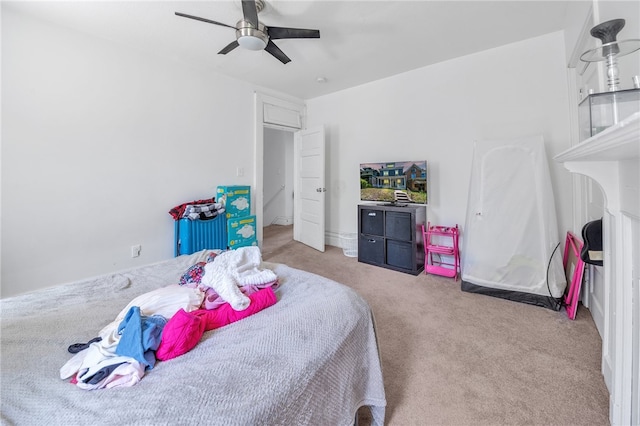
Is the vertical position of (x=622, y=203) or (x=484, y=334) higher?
(x=622, y=203)

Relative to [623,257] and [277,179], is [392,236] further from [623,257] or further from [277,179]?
[277,179]

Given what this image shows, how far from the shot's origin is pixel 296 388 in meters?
0.74

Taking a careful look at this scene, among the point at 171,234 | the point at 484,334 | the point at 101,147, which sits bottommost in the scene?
the point at 484,334

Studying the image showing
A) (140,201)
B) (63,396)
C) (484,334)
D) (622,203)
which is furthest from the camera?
(140,201)

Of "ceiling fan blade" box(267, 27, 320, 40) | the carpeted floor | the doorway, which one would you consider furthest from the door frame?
the carpeted floor

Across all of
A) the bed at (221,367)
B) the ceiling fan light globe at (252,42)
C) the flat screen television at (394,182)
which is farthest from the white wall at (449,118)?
the bed at (221,367)

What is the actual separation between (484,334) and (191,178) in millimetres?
3433

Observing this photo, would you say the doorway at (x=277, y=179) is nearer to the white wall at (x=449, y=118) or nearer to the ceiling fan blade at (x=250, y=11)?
the white wall at (x=449, y=118)

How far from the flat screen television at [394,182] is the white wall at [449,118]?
0.62 ft

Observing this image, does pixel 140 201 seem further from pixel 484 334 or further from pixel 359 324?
pixel 484 334

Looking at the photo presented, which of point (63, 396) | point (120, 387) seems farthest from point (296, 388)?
point (63, 396)

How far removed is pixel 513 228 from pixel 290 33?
104 inches

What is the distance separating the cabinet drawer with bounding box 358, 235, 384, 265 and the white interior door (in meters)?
0.72

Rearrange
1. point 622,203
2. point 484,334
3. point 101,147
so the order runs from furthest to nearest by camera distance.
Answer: point 101,147 < point 484,334 < point 622,203
